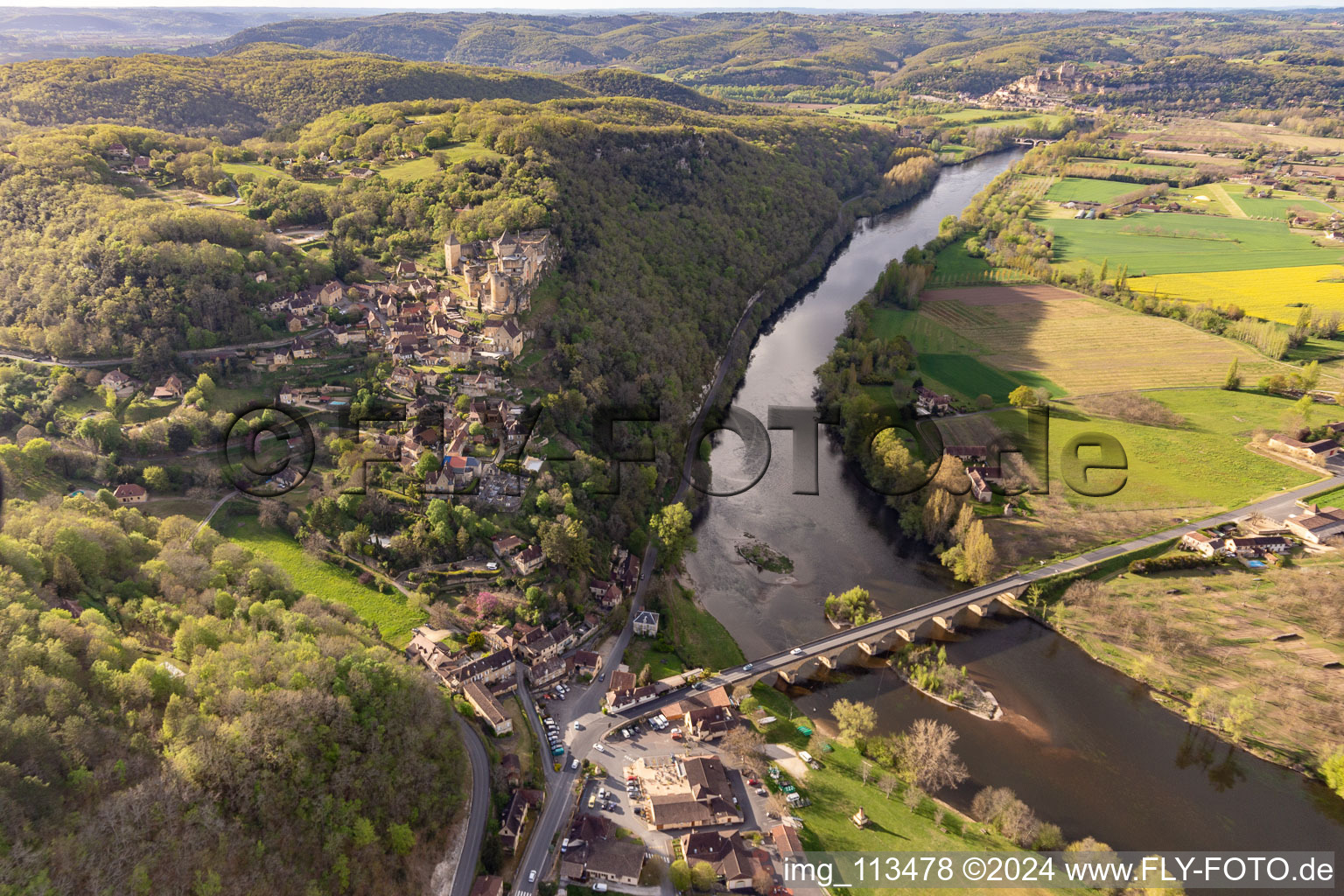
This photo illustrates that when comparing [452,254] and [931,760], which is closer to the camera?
[931,760]

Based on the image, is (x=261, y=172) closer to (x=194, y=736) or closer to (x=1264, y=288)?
(x=194, y=736)

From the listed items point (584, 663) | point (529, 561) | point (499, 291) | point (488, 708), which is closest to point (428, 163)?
point (499, 291)

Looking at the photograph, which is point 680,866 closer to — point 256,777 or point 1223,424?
point 256,777

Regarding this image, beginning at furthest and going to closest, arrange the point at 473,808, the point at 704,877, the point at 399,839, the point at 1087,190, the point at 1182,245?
the point at 1087,190, the point at 1182,245, the point at 473,808, the point at 704,877, the point at 399,839

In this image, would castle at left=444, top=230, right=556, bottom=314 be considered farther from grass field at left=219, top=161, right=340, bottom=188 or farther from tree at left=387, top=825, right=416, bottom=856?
tree at left=387, top=825, right=416, bottom=856

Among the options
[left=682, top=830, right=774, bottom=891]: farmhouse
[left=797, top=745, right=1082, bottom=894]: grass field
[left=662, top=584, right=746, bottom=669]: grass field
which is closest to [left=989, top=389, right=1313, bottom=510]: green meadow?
[left=662, top=584, right=746, bottom=669]: grass field

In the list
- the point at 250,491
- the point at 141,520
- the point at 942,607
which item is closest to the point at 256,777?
the point at 141,520

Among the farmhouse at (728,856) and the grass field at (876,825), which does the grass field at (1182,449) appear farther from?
the farmhouse at (728,856)

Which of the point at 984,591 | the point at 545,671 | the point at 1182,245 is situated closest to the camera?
the point at 545,671
